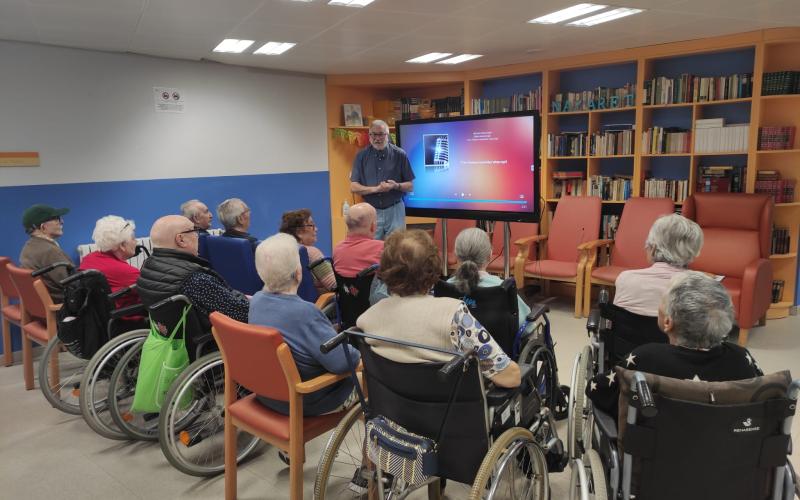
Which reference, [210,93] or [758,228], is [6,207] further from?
[758,228]

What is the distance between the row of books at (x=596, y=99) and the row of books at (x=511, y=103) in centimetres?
20

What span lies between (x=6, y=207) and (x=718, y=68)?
20.6 ft

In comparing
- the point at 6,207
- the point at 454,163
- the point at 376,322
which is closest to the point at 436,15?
the point at 454,163

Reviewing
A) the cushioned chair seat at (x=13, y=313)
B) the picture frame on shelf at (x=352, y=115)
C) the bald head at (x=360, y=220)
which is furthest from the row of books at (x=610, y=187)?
the cushioned chair seat at (x=13, y=313)

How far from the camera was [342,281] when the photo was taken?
9.62 ft

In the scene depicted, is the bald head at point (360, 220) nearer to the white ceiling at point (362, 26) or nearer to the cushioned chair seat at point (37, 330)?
the white ceiling at point (362, 26)

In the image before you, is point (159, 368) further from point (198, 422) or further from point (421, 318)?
point (421, 318)

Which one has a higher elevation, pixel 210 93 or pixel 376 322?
pixel 210 93

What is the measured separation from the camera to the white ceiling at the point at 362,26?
12.0ft

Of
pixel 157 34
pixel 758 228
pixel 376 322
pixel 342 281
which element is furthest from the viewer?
pixel 758 228

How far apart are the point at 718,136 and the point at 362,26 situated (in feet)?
10.9

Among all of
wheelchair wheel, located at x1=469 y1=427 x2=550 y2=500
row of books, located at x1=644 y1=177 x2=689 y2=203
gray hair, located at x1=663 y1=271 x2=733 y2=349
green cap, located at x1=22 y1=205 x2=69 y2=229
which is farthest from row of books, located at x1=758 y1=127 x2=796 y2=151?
green cap, located at x1=22 y1=205 x2=69 y2=229

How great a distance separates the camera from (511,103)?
6344 mm

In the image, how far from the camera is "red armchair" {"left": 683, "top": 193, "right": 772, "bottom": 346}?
4.50 m
